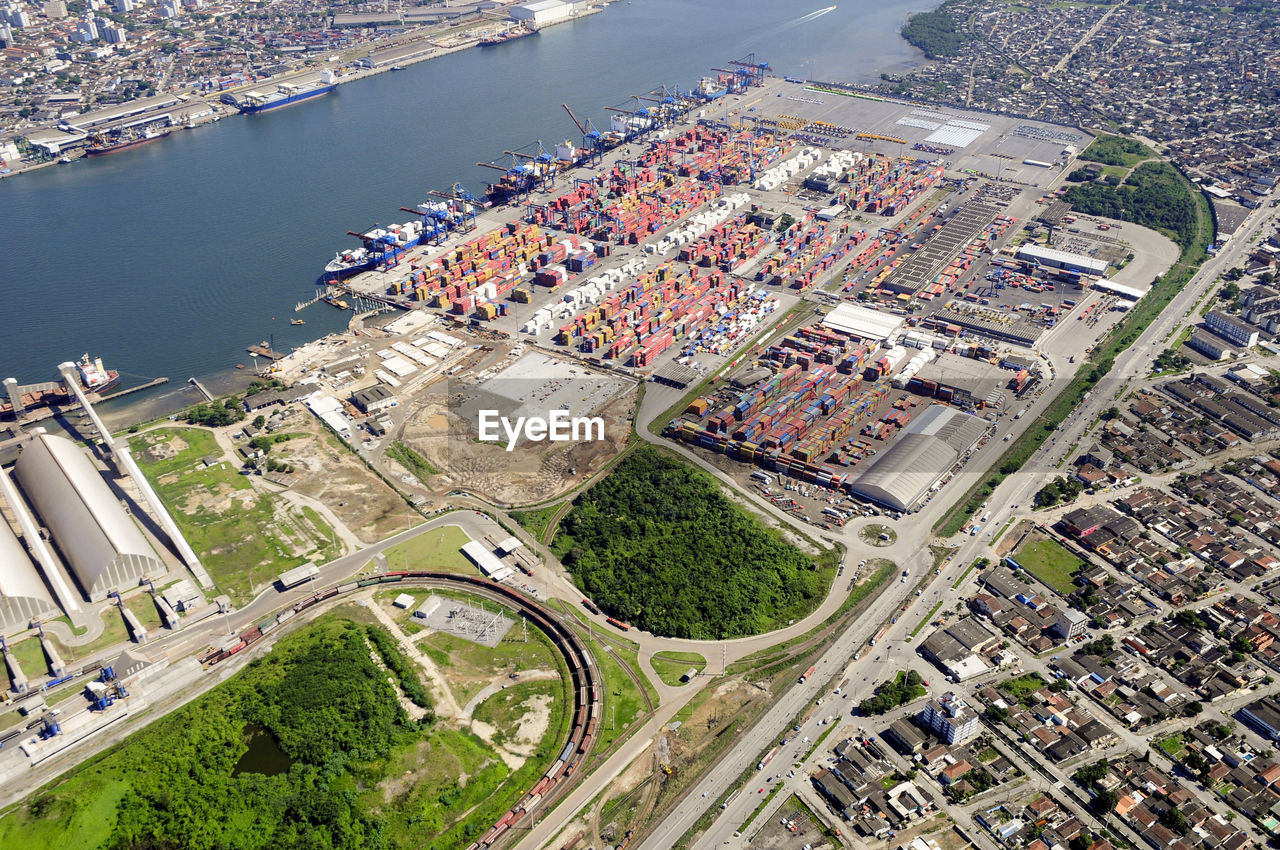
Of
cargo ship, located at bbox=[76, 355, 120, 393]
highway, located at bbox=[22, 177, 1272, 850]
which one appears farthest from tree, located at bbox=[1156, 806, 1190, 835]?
cargo ship, located at bbox=[76, 355, 120, 393]

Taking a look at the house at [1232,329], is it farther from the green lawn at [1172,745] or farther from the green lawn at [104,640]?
the green lawn at [104,640]

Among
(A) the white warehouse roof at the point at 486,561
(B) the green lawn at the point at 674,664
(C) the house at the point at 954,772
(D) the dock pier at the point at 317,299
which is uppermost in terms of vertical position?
(D) the dock pier at the point at 317,299

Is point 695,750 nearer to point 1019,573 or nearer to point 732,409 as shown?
point 1019,573

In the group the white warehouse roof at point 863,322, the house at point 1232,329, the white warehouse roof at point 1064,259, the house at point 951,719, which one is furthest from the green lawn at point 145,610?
the house at point 1232,329

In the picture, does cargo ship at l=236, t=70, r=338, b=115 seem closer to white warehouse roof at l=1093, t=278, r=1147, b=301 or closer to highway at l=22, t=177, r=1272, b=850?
highway at l=22, t=177, r=1272, b=850

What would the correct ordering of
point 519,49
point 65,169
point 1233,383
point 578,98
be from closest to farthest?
point 1233,383
point 65,169
point 578,98
point 519,49

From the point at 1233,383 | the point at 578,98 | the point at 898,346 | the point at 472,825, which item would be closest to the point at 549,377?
the point at 898,346

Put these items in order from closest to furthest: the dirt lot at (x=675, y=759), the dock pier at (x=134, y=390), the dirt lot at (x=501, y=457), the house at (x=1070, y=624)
→ the dirt lot at (x=675, y=759) < the house at (x=1070, y=624) < the dirt lot at (x=501, y=457) < the dock pier at (x=134, y=390)
